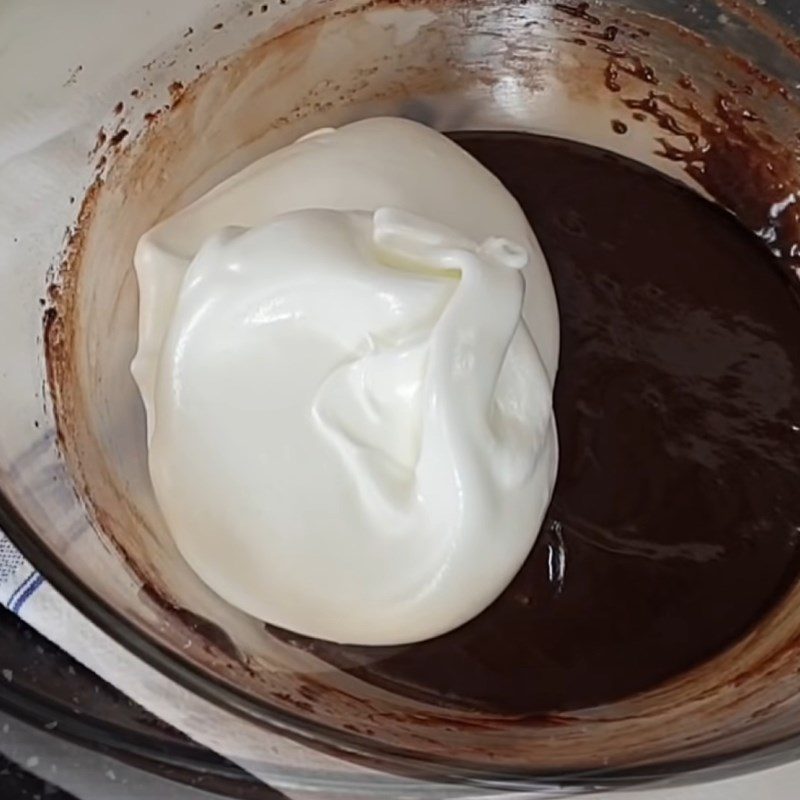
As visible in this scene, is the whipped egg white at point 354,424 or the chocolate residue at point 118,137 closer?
the whipped egg white at point 354,424

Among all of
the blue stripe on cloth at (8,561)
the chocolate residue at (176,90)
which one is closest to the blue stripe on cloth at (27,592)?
the blue stripe on cloth at (8,561)

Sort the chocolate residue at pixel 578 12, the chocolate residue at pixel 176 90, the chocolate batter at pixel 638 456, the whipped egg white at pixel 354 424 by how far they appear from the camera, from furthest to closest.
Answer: the chocolate residue at pixel 578 12, the chocolate residue at pixel 176 90, the chocolate batter at pixel 638 456, the whipped egg white at pixel 354 424

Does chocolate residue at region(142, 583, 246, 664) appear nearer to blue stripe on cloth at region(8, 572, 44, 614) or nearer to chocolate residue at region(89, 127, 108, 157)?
blue stripe on cloth at region(8, 572, 44, 614)

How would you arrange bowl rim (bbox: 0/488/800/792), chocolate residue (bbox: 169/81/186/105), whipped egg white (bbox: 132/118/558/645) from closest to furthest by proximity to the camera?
1. bowl rim (bbox: 0/488/800/792)
2. whipped egg white (bbox: 132/118/558/645)
3. chocolate residue (bbox: 169/81/186/105)

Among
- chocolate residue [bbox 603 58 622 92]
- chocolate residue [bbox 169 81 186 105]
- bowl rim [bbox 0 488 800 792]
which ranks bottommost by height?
bowl rim [bbox 0 488 800 792]

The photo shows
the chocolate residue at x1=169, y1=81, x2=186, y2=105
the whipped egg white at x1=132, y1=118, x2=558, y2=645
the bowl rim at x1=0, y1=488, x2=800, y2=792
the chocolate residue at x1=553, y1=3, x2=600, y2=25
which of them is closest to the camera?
the bowl rim at x1=0, y1=488, x2=800, y2=792

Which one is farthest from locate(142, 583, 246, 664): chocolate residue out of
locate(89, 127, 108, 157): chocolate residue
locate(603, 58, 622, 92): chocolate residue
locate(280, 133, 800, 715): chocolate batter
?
locate(603, 58, 622, 92): chocolate residue

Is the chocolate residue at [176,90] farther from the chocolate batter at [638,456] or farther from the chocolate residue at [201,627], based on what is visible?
the chocolate residue at [201,627]
